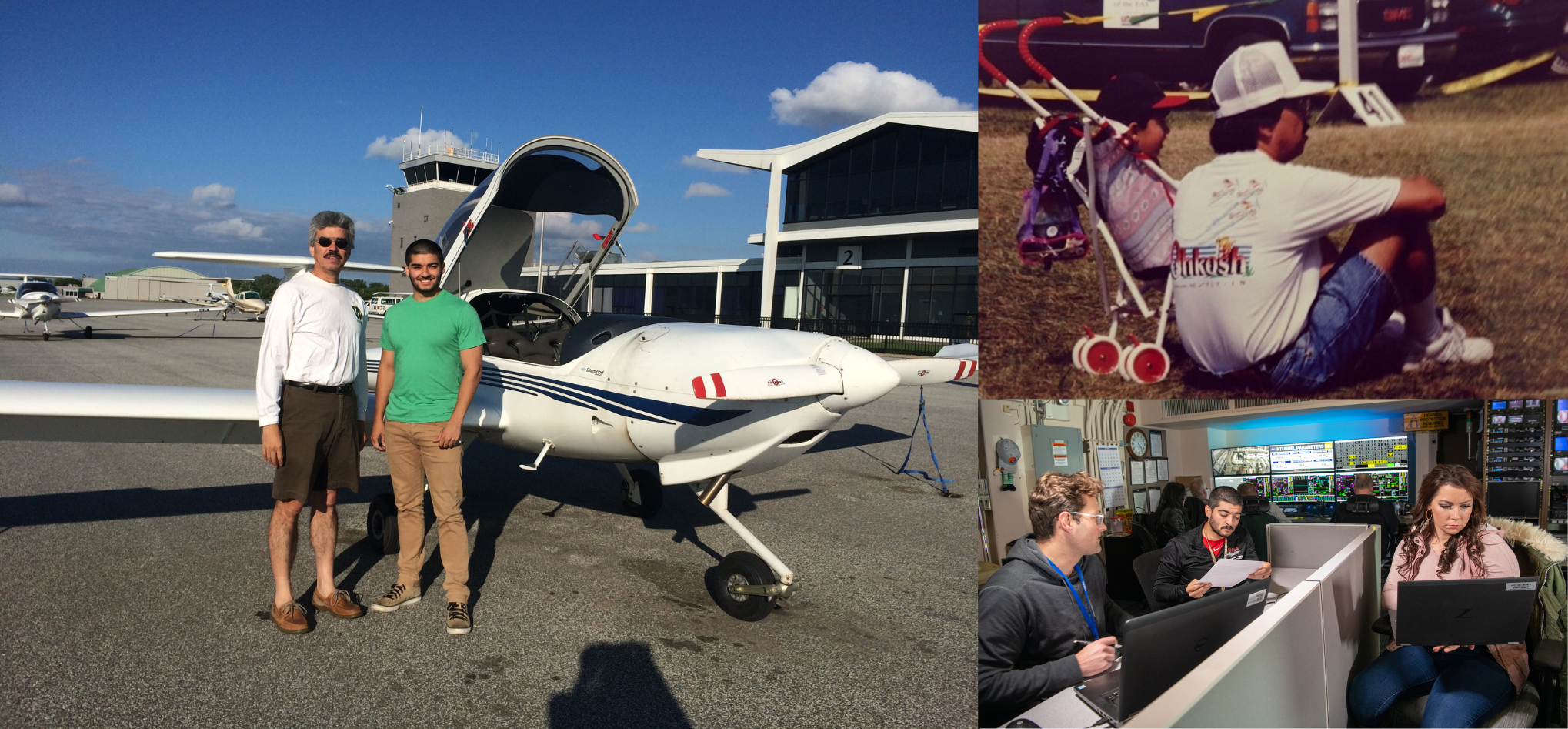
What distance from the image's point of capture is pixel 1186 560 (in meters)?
1.11

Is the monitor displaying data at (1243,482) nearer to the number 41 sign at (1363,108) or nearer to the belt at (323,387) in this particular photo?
the number 41 sign at (1363,108)

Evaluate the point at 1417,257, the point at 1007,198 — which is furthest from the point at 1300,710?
the point at 1417,257

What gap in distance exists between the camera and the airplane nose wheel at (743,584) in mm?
3457

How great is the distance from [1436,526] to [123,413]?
16.3 feet

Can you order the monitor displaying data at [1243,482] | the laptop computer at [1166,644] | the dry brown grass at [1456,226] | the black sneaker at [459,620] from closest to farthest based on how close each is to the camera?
the laptop computer at [1166,644] → the monitor displaying data at [1243,482] → the dry brown grass at [1456,226] → the black sneaker at [459,620]

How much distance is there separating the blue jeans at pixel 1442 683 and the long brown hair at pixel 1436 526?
0.15 m

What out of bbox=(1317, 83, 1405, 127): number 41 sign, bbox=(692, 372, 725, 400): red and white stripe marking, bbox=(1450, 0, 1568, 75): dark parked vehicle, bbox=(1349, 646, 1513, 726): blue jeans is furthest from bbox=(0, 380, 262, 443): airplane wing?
bbox=(1450, 0, 1568, 75): dark parked vehicle

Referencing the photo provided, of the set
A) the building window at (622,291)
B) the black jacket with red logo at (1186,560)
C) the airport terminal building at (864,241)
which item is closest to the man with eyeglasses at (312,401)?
the black jacket with red logo at (1186,560)

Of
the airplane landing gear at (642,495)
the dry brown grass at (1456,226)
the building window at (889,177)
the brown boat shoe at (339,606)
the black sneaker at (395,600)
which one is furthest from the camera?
the building window at (889,177)

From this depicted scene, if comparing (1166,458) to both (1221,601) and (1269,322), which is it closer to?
(1221,601)

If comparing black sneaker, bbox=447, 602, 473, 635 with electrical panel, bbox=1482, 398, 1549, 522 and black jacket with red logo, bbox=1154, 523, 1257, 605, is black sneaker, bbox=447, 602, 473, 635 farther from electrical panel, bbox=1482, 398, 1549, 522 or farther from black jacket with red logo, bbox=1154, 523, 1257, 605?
electrical panel, bbox=1482, 398, 1549, 522

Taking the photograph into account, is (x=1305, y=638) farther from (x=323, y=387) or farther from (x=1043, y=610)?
(x=323, y=387)

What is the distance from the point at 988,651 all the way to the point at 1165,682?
211 mm

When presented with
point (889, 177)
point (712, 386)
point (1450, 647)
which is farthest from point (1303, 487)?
point (889, 177)
